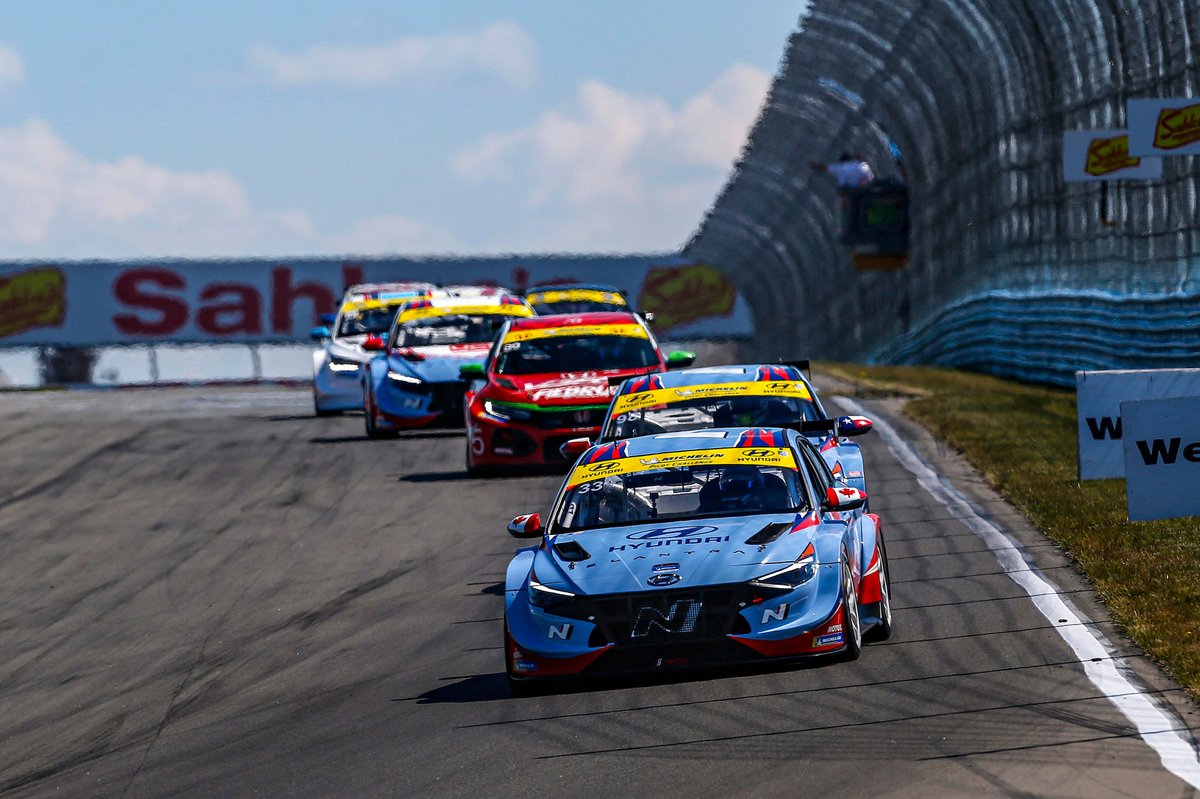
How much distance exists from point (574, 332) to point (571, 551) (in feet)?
30.6

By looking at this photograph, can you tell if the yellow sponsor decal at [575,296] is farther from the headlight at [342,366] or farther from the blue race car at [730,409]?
the blue race car at [730,409]

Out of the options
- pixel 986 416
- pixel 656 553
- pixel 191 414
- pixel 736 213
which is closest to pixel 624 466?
pixel 656 553

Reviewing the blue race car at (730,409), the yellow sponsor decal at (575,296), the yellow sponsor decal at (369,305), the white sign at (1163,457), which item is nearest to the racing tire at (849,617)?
the white sign at (1163,457)

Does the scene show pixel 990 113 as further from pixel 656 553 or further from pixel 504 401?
pixel 656 553

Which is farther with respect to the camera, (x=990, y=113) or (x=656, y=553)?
(x=990, y=113)

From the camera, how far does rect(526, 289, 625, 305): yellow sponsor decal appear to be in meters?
27.0

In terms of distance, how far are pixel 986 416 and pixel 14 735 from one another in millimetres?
13037

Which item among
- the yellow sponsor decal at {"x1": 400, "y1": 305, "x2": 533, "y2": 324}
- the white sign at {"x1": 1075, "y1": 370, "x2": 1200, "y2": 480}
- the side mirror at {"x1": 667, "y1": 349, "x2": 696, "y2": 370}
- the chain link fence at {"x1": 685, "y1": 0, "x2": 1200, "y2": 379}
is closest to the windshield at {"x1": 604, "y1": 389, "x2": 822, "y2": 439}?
the white sign at {"x1": 1075, "y1": 370, "x2": 1200, "y2": 480}

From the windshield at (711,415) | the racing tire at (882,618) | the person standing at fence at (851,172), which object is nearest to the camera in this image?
the racing tire at (882,618)

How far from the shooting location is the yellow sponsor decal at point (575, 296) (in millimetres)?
27031

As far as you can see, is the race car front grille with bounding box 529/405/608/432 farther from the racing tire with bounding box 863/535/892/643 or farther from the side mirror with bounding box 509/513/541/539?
the racing tire with bounding box 863/535/892/643

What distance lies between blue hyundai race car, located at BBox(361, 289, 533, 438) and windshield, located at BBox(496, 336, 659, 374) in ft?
5.93

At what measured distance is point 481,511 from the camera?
15852 millimetres

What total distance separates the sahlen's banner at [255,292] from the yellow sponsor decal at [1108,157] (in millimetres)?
35774
